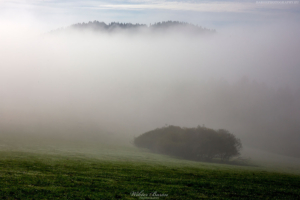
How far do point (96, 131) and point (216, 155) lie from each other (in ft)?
271

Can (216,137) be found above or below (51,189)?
above

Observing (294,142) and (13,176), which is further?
(294,142)

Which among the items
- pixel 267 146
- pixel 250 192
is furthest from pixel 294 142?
pixel 250 192

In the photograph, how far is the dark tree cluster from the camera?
81125 mm

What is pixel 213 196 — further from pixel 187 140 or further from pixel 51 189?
pixel 187 140

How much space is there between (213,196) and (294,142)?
649ft

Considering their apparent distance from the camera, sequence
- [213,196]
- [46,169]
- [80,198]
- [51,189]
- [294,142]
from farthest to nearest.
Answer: [294,142], [46,169], [213,196], [51,189], [80,198]

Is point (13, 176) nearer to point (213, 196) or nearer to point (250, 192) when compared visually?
point (213, 196)

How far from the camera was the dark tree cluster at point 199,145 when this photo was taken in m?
81.1

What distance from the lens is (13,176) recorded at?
22.0 metres

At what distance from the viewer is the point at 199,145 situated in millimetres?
82812

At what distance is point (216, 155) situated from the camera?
80938 mm

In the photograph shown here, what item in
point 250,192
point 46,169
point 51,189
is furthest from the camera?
point 46,169

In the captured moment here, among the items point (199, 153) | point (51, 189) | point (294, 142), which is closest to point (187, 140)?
point (199, 153)
